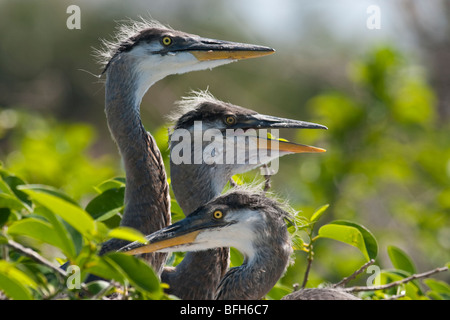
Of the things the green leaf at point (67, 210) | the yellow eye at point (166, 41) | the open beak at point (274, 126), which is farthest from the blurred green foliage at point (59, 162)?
the green leaf at point (67, 210)

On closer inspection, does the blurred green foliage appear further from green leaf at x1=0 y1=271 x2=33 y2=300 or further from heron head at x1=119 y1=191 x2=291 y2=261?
green leaf at x1=0 y1=271 x2=33 y2=300

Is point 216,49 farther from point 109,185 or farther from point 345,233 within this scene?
point 345,233

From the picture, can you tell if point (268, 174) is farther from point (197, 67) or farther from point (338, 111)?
point (338, 111)

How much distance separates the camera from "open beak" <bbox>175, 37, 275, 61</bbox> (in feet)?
9.98

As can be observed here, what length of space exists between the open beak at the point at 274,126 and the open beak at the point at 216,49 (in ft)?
0.92

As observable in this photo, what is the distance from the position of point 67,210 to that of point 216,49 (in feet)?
5.41

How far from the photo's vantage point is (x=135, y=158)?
9.49 feet

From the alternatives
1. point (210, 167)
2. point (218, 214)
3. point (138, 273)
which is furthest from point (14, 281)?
point (210, 167)

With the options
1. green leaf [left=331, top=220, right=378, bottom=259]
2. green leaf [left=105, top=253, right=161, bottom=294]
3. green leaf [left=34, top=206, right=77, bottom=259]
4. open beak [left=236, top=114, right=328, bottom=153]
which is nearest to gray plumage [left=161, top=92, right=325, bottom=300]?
open beak [left=236, top=114, right=328, bottom=153]

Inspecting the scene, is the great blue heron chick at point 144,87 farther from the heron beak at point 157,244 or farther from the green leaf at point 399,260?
the green leaf at point 399,260
